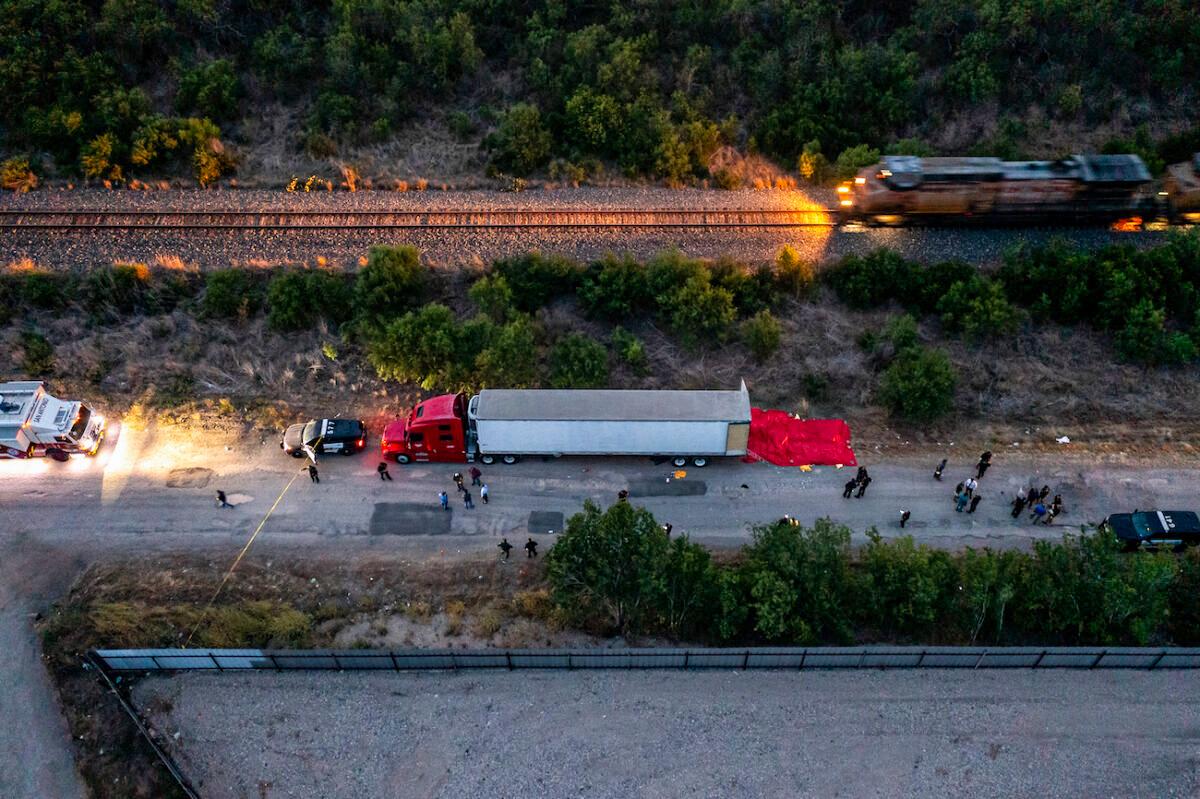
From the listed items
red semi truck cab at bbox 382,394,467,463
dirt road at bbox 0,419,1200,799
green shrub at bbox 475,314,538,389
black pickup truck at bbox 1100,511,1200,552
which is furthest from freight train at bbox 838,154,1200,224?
red semi truck cab at bbox 382,394,467,463

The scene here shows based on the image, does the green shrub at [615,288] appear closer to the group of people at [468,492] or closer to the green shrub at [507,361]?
the green shrub at [507,361]

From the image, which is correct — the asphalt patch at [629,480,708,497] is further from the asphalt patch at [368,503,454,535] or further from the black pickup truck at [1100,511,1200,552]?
the black pickup truck at [1100,511,1200,552]

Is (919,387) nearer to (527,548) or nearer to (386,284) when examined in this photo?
(527,548)

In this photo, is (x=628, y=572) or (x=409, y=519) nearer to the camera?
(x=628, y=572)

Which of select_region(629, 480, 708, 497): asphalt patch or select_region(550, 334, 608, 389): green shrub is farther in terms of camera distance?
select_region(550, 334, 608, 389): green shrub

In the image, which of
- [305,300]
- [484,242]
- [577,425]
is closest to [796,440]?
[577,425]

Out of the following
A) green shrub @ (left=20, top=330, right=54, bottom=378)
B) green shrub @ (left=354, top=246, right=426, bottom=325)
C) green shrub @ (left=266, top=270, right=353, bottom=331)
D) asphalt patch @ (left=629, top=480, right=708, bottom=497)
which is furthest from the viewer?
green shrub @ (left=266, top=270, right=353, bottom=331)

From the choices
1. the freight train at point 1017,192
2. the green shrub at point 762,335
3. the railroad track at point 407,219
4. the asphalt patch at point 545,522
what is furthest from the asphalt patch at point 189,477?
the freight train at point 1017,192
